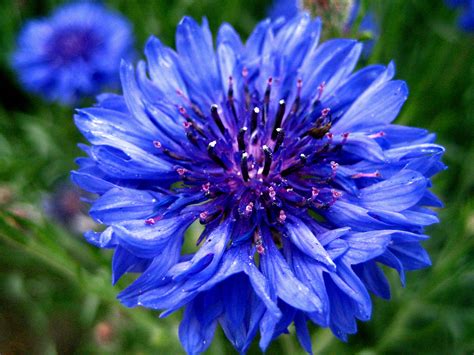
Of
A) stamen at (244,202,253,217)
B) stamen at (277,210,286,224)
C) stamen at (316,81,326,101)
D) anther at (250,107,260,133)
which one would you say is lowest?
stamen at (244,202,253,217)

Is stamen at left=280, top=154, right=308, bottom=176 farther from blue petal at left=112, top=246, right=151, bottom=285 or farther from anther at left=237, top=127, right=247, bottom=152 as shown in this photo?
blue petal at left=112, top=246, right=151, bottom=285

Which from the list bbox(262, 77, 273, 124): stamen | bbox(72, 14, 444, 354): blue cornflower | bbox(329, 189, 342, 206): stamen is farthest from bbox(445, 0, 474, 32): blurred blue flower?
bbox(329, 189, 342, 206): stamen

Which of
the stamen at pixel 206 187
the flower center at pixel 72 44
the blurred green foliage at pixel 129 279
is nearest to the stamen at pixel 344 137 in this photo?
the stamen at pixel 206 187

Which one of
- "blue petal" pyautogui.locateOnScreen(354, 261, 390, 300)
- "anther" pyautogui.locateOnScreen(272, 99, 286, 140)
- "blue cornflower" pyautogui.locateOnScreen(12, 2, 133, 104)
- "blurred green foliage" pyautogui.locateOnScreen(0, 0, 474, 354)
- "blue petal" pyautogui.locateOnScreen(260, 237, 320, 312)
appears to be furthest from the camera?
"blue cornflower" pyautogui.locateOnScreen(12, 2, 133, 104)

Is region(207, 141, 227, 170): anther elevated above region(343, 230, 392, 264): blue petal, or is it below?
below

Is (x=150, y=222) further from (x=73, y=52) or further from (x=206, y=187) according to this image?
(x=73, y=52)

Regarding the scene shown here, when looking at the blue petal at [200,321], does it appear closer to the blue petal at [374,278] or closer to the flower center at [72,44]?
the blue petal at [374,278]

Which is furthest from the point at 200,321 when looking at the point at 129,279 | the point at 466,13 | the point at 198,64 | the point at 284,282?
the point at 466,13
